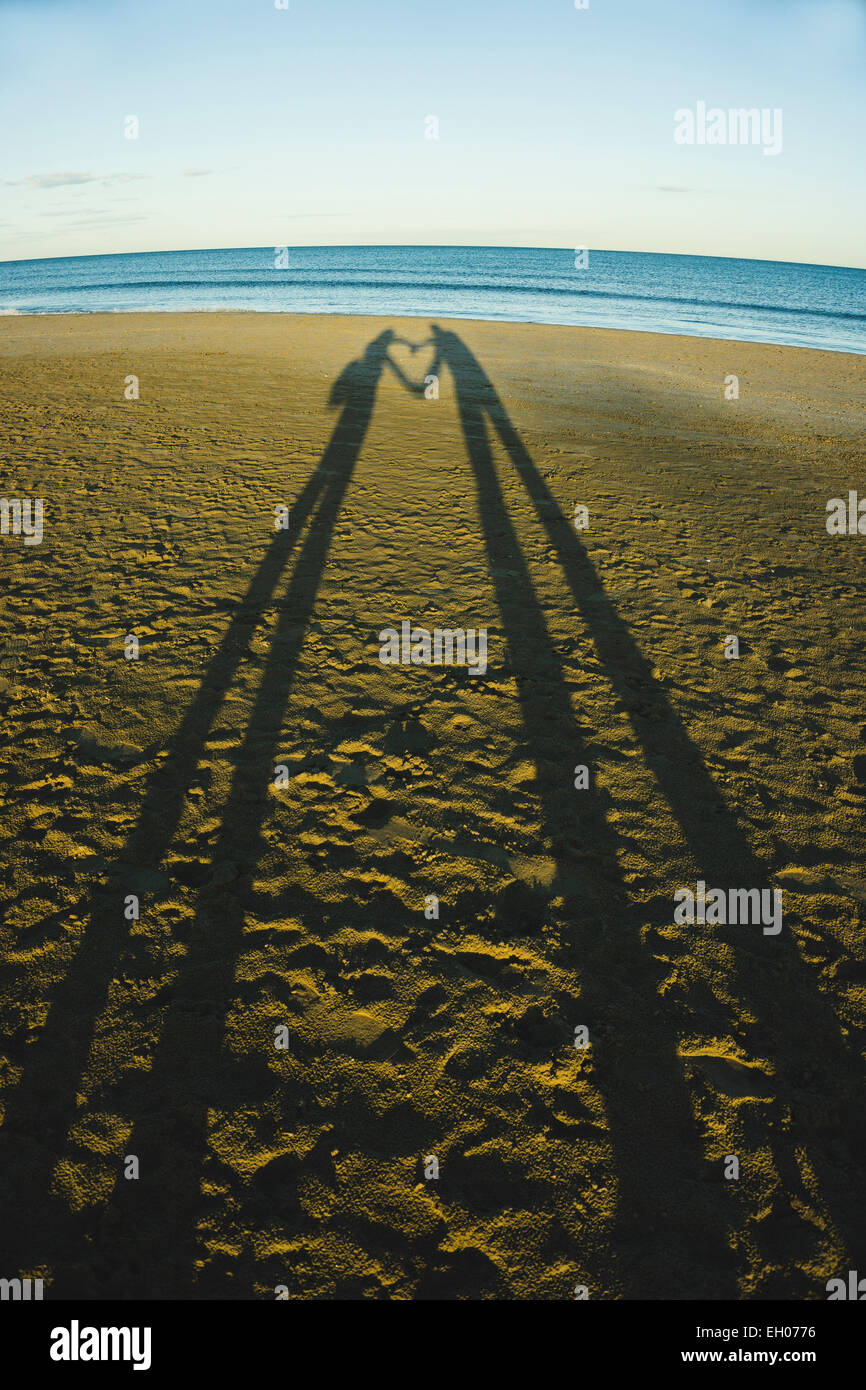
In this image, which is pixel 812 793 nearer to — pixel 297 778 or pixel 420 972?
pixel 420 972

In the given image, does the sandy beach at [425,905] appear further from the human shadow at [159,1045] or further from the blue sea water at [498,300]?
the blue sea water at [498,300]

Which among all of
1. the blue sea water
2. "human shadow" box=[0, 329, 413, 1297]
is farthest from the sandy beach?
the blue sea water

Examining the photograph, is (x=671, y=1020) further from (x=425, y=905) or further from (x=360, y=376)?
(x=360, y=376)

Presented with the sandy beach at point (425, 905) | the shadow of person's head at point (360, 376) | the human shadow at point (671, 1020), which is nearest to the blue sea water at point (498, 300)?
the shadow of person's head at point (360, 376)

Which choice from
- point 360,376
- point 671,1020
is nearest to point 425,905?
point 671,1020

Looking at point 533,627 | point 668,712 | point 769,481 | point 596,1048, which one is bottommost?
point 596,1048

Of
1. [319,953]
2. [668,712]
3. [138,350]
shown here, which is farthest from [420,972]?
[138,350]
